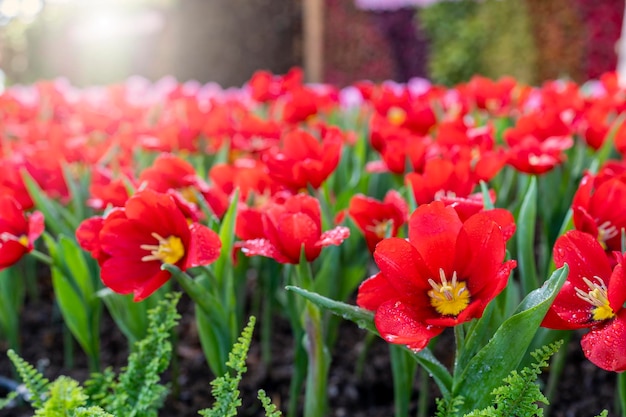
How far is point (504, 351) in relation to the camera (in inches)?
37.9

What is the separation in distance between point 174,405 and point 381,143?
2.84ft

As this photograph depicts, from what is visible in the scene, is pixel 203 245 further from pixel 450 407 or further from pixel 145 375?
pixel 450 407

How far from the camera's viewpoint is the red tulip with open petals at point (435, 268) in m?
0.94

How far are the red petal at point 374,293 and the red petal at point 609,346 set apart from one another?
0.26 m

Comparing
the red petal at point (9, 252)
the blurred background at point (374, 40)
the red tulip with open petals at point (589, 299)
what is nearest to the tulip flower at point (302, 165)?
the red petal at point (9, 252)

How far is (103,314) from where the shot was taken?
244 cm

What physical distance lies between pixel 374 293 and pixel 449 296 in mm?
102

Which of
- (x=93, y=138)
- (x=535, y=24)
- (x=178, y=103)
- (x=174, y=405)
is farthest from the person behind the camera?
(x=535, y=24)

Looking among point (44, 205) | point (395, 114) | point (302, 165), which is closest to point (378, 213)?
point (302, 165)

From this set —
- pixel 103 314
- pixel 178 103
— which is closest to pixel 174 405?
pixel 103 314

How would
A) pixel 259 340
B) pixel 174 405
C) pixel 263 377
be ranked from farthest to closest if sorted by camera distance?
pixel 259 340 → pixel 263 377 → pixel 174 405

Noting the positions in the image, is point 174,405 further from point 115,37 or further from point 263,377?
point 115,37

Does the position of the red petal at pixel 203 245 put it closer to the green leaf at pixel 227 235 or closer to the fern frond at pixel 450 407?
the green leaf at pixel 227 235

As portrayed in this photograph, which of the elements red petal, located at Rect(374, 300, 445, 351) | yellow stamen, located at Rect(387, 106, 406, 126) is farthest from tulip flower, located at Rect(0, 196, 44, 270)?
yellow stamen, located at Rect(387, 106, 406, 126)
